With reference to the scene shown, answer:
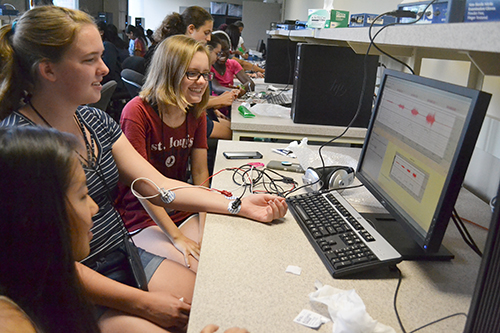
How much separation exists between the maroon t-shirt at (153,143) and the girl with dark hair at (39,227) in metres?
0.74

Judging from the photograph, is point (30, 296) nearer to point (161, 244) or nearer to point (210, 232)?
point (210, 232)

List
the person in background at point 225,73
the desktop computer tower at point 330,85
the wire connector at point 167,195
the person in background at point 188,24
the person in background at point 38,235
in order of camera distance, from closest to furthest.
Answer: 1. the person in background at point 38,235
2. the wire connector at point 167,195
3. the desktop computer tower at point 330,85
4. the person in background at point 188,24
5. the person in background at point 225,73

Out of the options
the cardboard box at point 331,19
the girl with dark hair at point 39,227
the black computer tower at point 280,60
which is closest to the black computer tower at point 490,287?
the girl with dark hair at point 39,227

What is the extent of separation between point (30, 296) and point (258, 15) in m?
9.70

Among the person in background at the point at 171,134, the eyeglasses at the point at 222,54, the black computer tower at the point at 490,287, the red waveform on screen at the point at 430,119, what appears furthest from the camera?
the eyeglasses at the point at 222,54

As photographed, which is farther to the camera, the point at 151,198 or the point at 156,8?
the point at 156,8

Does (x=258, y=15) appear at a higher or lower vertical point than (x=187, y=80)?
higher

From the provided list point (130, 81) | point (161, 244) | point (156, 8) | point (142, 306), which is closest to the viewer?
point (142, 306)

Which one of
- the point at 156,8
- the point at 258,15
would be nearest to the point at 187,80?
the point at 258,15

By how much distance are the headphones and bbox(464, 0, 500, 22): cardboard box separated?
24.2 inches

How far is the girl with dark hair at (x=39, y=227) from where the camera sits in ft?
2.04

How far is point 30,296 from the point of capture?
647mm

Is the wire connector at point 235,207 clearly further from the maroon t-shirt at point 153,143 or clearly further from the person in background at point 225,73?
the person in background at point 225,73

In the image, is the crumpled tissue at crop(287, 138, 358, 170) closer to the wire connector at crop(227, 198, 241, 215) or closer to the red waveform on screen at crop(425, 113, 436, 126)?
the wire connector at crop(227, 198, 241, 215)
